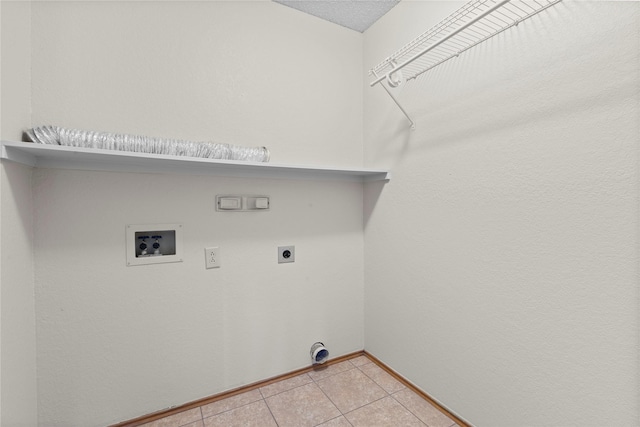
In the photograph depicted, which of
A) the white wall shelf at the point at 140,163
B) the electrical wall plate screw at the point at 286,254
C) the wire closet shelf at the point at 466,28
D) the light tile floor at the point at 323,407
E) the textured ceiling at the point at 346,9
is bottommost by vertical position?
the light tile floor at the point at 323,407

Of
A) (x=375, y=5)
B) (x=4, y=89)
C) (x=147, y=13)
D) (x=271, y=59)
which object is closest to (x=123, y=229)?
(x=4, y=89)

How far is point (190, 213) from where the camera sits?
4.92 feet

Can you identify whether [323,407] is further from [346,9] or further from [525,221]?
[346,9]

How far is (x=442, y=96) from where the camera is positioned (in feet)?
4.76

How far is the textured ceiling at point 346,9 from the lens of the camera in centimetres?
171

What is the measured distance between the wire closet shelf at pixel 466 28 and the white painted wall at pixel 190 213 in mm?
602

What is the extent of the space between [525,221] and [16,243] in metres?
2.02

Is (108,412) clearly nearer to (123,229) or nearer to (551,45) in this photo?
(123,229)

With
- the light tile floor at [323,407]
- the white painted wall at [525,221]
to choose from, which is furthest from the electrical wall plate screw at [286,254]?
the light tile floor at [323,407]

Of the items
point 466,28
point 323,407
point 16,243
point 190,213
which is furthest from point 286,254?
point 466,28

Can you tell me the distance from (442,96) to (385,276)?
1.11 meters

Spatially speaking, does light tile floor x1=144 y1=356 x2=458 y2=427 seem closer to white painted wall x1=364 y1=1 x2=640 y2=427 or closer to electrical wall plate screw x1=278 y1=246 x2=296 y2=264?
white painted wall x1=364 y1=1 x2=640 y2=427

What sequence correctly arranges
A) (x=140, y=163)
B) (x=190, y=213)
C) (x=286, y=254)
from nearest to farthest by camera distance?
(x=140, y=163) < (x=190, y=213) < (x=286, y=254)

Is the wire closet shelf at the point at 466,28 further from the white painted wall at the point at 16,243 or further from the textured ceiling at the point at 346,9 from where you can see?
the white painted wall at the point at 16,243
